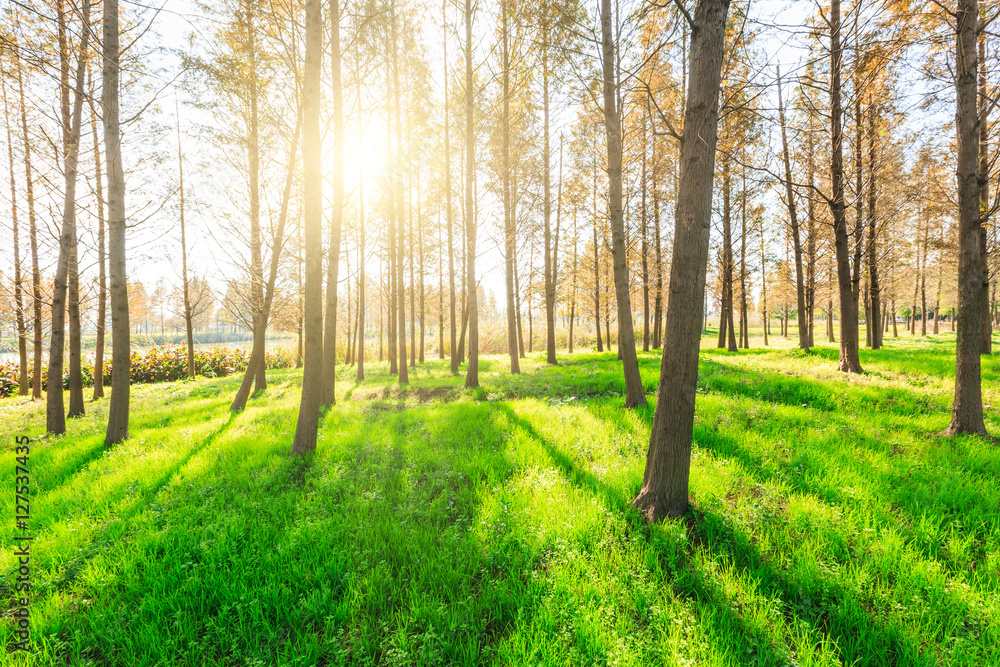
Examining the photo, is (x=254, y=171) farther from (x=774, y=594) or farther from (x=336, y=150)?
(x=774, y=594)

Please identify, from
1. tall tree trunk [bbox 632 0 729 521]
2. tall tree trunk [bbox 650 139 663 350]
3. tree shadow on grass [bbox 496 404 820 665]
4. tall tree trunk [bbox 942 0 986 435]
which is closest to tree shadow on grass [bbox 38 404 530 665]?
tree shadow on grass [bbox 496 404 820 665]

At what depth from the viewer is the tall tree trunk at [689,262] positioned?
2947 millimetres

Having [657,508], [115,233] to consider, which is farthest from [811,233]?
[115,233]

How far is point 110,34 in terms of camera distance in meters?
5.88

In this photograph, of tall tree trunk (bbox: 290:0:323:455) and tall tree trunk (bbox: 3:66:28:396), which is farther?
tall tree trunk (bbox: 3:66:28:396)

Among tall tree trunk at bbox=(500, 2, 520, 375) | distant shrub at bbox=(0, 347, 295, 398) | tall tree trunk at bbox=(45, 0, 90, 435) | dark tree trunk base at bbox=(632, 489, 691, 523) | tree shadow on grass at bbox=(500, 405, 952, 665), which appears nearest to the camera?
tree shadow on grass at bbox=(500, 405, 952, 665)

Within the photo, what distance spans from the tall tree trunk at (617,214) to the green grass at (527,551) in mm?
1400

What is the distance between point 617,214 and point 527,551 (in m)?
6.11

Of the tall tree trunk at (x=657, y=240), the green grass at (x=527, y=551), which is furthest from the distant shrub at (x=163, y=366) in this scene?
the tall tree trunk at (x=657, y=240)

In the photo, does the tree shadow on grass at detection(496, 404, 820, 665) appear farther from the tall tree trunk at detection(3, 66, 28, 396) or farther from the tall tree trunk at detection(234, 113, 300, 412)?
the tall tree trunk at detection(3, 66, 28, 396)

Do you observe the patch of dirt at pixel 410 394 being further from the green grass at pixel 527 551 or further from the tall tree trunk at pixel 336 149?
the green grass at pixel 527 551

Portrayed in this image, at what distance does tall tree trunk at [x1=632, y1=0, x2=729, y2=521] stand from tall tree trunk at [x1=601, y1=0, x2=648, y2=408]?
3.14 meters

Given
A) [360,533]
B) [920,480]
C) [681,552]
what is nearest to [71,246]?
[360,533]

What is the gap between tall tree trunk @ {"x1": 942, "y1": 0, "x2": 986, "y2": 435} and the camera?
4.42m
